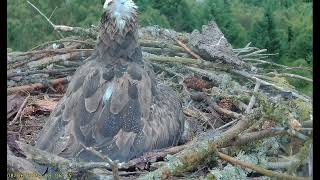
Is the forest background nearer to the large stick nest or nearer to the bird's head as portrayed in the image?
the large stick nest

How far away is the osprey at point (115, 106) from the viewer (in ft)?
10.3

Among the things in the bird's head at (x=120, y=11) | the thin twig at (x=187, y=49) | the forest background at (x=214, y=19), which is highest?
the bird's head at (x=120, y=11)

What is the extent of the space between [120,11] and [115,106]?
2.20 ft

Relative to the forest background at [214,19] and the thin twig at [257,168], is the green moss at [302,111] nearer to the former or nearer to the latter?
Answer: the thin twig at [257,168]

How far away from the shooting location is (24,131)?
3842 mm

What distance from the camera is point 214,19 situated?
963cm

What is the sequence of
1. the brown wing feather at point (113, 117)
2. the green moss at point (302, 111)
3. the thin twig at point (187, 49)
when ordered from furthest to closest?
the thin twig at point (187, 49), the brown wing feather at point (113, 117), the green moss at point (302, 111)

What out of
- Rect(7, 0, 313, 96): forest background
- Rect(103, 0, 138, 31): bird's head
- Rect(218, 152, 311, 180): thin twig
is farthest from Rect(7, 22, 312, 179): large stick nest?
Rect(7, 0, 313, 96): forest background

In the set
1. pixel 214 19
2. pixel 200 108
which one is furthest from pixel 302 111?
pixel 214 19

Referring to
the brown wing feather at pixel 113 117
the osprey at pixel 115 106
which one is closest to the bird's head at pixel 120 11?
the osprey at pixel 115 106

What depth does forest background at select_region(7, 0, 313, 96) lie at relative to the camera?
836 cm

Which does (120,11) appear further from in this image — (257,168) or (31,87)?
(257,168)
